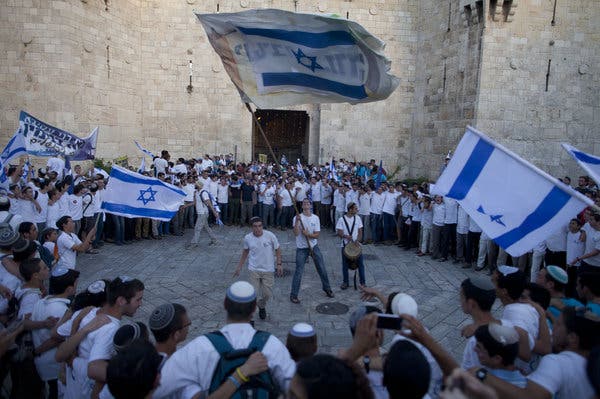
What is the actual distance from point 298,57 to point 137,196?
355 cm

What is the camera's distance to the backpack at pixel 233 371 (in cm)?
245

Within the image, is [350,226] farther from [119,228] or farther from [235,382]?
[119,228]

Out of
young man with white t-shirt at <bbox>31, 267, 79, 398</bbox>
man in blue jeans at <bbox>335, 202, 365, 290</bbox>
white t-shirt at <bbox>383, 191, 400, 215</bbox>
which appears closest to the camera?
young man with white t-shirt at <bbox>31, 267, 79, 398</bbox>

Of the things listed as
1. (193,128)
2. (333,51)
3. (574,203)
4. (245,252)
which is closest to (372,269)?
(245,252)

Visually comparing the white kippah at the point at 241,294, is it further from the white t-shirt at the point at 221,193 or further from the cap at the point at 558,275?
the white t-shirt at the point at 221,193

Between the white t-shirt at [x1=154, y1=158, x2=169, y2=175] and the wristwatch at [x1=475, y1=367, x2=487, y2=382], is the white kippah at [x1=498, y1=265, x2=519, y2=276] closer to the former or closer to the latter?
the wristwatch at [x1=475, y1=367, x2=487, y2=382]

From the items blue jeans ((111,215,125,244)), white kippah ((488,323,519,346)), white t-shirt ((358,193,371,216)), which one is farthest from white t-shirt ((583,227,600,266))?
blue jeans ((111,215,125,244))

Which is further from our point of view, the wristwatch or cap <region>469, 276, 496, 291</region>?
cap <region>469, 276, 496, 291</region>

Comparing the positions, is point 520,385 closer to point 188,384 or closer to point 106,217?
point 188,384

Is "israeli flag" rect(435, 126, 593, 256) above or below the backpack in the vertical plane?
above

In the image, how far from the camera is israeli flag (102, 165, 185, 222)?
6738mm

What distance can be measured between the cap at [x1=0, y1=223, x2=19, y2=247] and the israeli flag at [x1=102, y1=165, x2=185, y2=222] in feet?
5.42

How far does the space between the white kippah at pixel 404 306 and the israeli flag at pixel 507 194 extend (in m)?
1.26

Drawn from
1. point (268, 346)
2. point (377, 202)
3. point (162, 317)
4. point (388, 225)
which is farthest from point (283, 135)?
point (268, 346)
